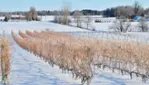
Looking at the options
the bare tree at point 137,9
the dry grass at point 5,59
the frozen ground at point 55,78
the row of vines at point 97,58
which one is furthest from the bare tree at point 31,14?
the dry grass at point 5,59

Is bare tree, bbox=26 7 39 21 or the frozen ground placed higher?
the frozen ground

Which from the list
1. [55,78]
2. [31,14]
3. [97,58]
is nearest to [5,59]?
[55,78]

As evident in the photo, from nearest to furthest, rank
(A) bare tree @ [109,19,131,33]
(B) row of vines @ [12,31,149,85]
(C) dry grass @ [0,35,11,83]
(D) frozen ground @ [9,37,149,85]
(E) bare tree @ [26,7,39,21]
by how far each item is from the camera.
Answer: (C) dry grass @ [0,35,11,83] → (D) frozen ground @ [9,37,149,85] → (B) row of vines @ [12,31,149,85] → (A) bare tree @ [109,19,131,33] → (E) bare tree @ [26,7,39,21]

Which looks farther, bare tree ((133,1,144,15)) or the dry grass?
bare tree ((133,1,144,15))

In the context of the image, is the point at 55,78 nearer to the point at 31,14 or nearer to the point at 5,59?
the point at 5,59

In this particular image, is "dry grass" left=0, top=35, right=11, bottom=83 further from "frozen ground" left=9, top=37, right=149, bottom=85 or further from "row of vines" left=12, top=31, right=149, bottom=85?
"row of vines" left=12, top=31, right=149, bottom=85

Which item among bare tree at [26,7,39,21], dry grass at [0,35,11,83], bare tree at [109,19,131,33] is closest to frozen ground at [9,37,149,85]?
dry grass at [0,35,11,83]

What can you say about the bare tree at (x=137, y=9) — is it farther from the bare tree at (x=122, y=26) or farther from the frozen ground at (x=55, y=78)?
the frozen ground at (x=55, y=78)

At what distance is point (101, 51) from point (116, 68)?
1.18m

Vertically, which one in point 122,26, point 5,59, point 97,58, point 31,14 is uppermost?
point 5,59

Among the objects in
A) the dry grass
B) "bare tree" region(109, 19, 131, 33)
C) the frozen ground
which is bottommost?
"bare tree" region(109, 19, 131, 33)

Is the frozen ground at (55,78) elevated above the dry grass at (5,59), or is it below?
below

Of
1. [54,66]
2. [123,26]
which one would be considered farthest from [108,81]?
[123,26]

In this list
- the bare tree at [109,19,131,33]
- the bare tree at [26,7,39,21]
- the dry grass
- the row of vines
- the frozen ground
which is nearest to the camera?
the dry grass
